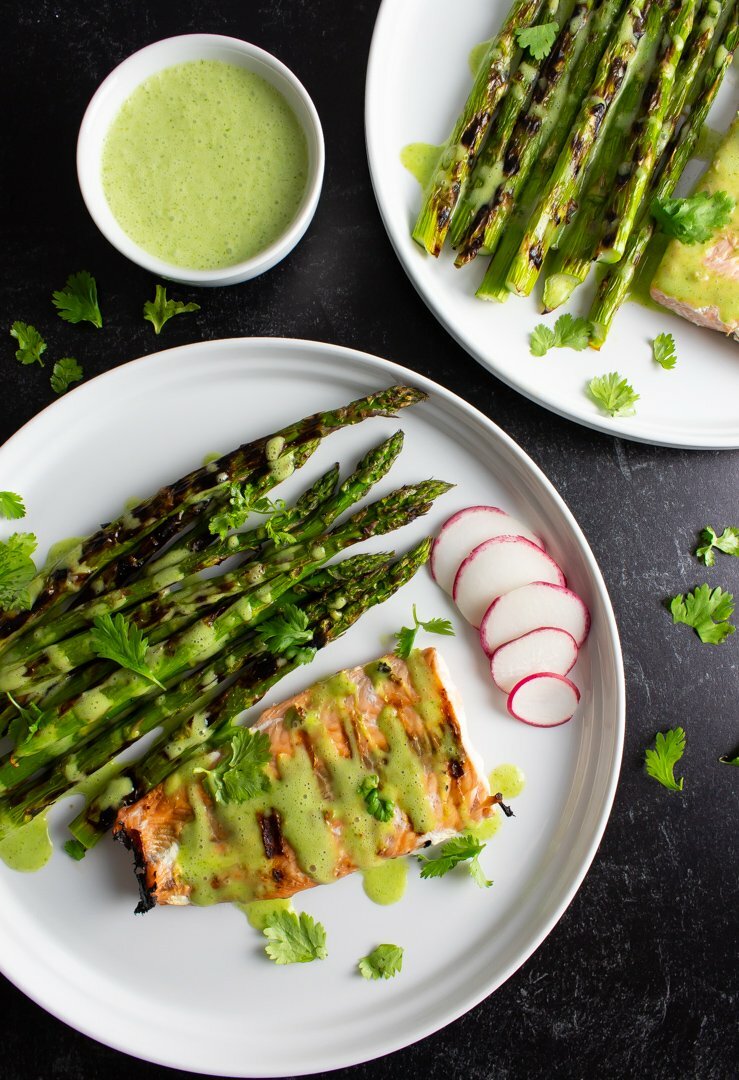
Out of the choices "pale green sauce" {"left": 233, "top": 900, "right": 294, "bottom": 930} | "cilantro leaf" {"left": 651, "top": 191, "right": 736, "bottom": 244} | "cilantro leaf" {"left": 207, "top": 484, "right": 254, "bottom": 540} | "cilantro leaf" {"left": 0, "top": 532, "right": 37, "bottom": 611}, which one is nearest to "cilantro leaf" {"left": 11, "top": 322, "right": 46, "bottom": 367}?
"cilantro leaf" {"left": 0, "top": 532, "right": 37, "bottom": 611}

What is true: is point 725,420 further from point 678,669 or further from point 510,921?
point 510,921

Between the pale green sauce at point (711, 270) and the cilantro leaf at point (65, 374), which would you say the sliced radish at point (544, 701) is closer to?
the pale green sauce at point (711, 270)

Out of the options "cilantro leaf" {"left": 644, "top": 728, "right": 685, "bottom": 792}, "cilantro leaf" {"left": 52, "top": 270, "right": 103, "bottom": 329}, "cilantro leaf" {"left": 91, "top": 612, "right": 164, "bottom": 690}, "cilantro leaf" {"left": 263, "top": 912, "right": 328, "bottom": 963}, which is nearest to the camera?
"cilantro leaf" {"left": 91, "top": 612, "right": 164, "bottom": 690}

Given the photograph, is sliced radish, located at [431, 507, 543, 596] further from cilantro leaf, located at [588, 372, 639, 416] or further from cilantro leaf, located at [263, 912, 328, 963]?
cilantro leaf, located at [263, 912, 328, 963]

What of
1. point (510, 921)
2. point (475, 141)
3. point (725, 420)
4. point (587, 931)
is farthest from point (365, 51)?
point (587, 931)

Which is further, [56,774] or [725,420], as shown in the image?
[725,420]

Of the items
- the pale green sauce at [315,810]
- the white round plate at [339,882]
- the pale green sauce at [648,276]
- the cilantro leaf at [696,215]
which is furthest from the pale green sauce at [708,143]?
the pale green sauce at [315,810]

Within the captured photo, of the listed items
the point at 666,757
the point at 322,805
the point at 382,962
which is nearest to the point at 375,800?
the point at 322,805

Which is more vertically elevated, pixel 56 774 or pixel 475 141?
pixel 475 141
